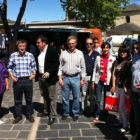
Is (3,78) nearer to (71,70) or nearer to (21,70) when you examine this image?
(21,70)

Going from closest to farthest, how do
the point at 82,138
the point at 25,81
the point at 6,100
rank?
1. the point at 82,138
2. the point at 25,81
3. the point at 6,100

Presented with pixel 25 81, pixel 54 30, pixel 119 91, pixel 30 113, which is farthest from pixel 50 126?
pixel 54 30

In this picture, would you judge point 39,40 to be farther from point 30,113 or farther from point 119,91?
point 119,91

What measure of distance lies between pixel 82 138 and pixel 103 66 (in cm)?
158

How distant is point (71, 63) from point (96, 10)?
25.3 meters

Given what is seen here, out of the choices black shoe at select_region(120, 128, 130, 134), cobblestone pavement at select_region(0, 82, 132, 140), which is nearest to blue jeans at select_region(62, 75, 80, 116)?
cobblestone pavement at select_region(0, 82, 132, 140)

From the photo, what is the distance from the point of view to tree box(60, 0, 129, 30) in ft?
96.5

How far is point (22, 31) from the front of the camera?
62.6 ft

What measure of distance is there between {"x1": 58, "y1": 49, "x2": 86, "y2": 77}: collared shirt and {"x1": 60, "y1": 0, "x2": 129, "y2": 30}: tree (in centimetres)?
2443

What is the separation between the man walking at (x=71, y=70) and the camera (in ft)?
18.2

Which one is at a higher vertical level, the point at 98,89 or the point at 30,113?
the point at 98,89

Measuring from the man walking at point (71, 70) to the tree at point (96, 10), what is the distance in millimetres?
24431

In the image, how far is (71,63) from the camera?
219 inches

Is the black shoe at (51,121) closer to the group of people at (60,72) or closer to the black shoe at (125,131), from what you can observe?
the group of people at (60,72)
